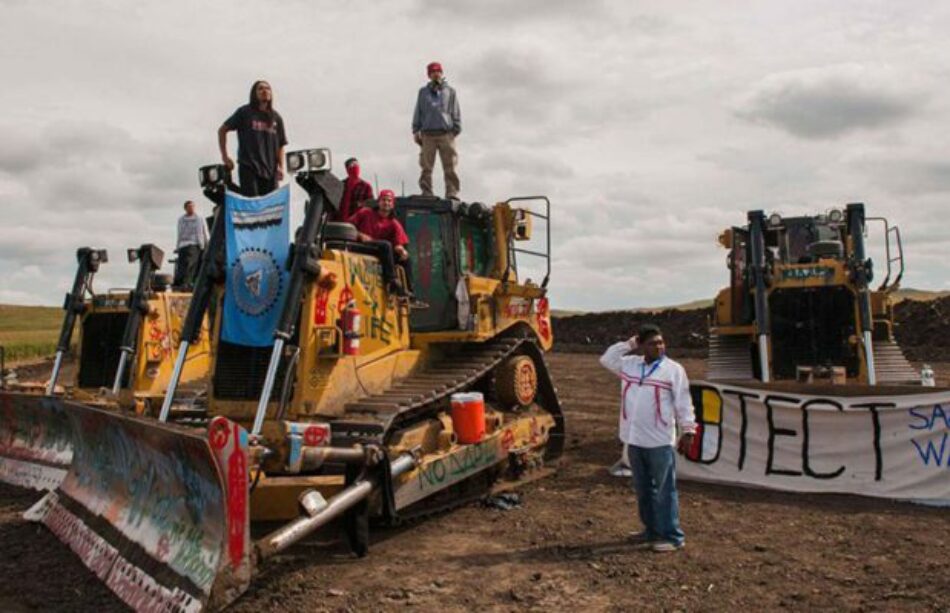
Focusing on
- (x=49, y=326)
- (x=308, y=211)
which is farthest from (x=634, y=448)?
(x=49, y=326)

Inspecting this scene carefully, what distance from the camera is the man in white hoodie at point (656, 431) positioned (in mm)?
6938

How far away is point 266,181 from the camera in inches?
334

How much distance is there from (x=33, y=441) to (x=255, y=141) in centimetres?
483

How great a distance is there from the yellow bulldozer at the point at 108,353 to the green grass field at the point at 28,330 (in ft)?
92.9

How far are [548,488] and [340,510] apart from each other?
380 cm

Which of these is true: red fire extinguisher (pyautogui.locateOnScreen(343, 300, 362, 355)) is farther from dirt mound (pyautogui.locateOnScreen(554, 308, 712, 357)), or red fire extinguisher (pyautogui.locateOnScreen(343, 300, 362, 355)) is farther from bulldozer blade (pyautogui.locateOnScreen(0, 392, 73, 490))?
dirt mound (pyautogui.locateOnScreen(554, 308, 712, 357))

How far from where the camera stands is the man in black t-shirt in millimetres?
8352

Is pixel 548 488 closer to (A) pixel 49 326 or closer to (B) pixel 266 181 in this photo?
(B) pixel 266 181

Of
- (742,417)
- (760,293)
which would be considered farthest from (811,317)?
(742,417)

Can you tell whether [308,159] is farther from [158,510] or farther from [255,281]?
[158,510]

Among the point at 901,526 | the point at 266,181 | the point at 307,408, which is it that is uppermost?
the point at 266,181

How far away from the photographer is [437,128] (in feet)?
37.4

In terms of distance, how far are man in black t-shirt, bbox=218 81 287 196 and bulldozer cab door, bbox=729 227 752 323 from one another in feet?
23.7

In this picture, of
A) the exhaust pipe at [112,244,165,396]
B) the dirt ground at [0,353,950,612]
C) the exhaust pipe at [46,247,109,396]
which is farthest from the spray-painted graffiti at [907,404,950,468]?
the exhaust pipe at [46,247,109,396]
